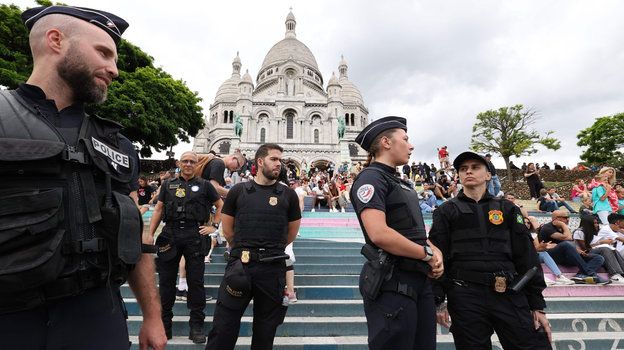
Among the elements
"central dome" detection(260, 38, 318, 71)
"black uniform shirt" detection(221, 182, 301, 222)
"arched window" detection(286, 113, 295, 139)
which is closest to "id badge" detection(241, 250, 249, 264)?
"black uniform shirt" detection(221, 182, 301, 222)

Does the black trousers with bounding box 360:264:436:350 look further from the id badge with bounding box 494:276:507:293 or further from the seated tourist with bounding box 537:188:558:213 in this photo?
the seated tourist with bounding box 537:188:558:213

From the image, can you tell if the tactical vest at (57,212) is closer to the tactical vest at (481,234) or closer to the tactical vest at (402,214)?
the tactical vest at (402,214)

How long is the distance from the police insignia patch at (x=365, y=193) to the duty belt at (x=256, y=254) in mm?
1142

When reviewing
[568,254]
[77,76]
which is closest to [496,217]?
[77,76]

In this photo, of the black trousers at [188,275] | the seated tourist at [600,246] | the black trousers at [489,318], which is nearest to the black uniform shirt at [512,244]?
the black trousers at [489,318]

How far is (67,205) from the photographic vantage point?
116 centimetres

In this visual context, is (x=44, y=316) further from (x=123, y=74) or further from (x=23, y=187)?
(x=123, y=74)

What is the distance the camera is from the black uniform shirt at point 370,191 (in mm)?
2049

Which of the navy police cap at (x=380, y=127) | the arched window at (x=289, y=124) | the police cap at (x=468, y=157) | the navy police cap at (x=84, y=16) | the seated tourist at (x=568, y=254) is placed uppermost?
the arched window at (x=289, y=124)

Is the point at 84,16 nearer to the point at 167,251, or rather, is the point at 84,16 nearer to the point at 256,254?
the point at 256,254

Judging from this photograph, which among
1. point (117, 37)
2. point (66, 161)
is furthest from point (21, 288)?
point (117, 37)

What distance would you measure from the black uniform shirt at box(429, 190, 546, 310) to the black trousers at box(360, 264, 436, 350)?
0.46m

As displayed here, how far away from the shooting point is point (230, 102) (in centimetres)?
4838

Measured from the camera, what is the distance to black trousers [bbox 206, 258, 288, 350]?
2590mm
